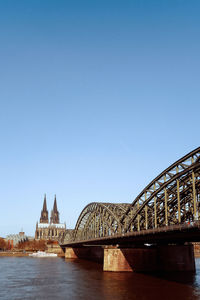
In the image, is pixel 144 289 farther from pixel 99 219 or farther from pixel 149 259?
pixel 99 219

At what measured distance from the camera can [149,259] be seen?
6788 cm

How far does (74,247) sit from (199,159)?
99811 mm

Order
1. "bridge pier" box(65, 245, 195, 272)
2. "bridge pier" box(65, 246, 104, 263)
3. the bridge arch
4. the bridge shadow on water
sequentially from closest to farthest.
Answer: the bridge shadow on water → "bridge pier" box(65, 245, 195, 272) → the bridge arch → "bridge pier" box(65, 246, 104, 263)

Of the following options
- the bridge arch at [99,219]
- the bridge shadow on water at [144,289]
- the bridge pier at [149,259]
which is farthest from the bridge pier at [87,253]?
the bridge shadow on water at [144,289]

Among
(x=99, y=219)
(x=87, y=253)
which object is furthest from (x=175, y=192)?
(x=87, y=253)

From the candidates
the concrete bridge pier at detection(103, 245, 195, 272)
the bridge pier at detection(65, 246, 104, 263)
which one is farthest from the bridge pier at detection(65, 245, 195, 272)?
the bridge pier at detection(65, 246, 104, 263)

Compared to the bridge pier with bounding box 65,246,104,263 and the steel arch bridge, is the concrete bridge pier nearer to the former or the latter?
the steel arch bridge

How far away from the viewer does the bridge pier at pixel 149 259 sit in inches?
2594

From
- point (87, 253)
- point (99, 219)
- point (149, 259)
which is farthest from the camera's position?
point (87, 253)

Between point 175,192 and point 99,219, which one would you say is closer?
point 175,192

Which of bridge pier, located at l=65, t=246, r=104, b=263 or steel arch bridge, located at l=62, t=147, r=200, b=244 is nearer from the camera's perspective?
steel arch bridge, located at l=62, t=147, r=200, b=244

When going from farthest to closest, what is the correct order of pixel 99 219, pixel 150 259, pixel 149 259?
pixel 99 219, pixel 150 259, pixel 149 259

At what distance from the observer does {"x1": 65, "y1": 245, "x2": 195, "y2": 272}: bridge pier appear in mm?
65875

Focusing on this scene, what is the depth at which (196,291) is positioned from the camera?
1636 inches
